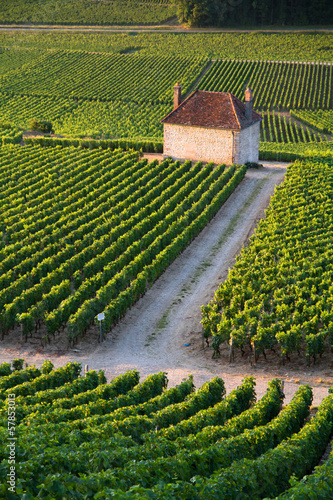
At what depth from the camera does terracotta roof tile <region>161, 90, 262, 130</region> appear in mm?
49312

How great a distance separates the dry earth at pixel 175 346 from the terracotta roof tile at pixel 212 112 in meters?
17.9

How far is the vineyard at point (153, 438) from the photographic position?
1314 centimetres

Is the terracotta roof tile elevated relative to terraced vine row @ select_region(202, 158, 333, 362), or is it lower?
elevated

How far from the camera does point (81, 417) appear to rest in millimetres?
17719

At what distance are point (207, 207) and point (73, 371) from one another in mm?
20010

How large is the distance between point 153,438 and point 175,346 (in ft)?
30.1

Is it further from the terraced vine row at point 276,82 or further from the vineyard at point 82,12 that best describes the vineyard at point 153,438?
the vineyard at point 82,12

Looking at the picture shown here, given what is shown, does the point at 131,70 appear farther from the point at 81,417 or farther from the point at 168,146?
the point at 81,417

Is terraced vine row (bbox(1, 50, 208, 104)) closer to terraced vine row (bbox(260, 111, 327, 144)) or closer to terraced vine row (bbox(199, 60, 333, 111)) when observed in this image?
terraced vine row (bbox(199, 60, 333, 111))

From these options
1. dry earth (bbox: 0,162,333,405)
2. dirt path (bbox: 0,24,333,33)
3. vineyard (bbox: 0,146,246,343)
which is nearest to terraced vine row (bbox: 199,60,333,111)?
dirt path (bbox: 0,24,333,33)

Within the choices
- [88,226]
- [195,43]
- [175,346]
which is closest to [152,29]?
[195,43]

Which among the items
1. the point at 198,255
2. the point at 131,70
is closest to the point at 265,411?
the point at 198,255

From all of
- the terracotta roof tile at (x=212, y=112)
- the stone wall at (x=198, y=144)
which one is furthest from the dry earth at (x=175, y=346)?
the terracotta roof tile at (x=212, y=112)

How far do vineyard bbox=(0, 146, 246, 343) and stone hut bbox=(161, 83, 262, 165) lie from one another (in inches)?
79.4
